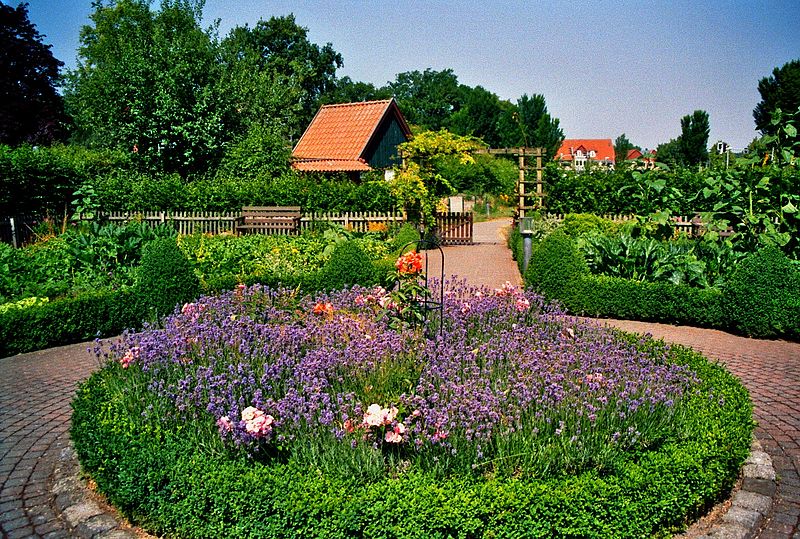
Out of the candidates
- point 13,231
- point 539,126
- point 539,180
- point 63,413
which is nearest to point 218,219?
point 13,231

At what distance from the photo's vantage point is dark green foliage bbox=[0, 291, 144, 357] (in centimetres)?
827

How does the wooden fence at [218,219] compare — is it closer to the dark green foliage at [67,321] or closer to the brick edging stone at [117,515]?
the dark green foliage at [67,321]

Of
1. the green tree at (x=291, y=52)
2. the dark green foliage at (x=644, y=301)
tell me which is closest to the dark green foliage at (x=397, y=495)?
the dark green foliage at (x=644, y=301)

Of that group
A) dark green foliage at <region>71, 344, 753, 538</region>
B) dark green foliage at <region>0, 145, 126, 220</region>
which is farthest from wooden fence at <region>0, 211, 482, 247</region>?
dark green foliage at <region>71, 344, 753, 538</region>

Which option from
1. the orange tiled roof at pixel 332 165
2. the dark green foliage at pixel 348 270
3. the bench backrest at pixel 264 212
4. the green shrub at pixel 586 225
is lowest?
the dark green foliage at pixel 348 270

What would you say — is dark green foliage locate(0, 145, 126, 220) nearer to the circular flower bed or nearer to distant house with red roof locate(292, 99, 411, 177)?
the circular flower bed

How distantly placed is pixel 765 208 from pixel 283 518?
989 cm

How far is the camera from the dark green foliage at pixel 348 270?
9.11 meters

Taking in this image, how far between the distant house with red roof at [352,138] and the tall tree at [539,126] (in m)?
9.61

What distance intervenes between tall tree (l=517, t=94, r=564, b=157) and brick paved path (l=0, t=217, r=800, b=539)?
30987 millimetres

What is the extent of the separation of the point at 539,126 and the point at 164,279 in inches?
1562

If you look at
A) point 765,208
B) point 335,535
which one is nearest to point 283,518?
point 335,535

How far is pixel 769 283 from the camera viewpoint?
29.1ft

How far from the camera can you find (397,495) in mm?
3678
